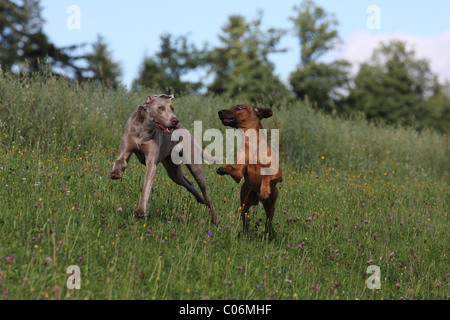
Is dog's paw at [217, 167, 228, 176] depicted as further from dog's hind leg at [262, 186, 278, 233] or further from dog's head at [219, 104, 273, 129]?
dog's hind leg at [262, 186, 278, 233]

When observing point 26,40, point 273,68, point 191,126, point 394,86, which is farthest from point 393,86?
point 191,126

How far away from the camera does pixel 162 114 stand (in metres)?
5.38

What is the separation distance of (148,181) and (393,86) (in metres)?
46.1

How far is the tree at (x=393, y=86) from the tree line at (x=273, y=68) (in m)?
0.10

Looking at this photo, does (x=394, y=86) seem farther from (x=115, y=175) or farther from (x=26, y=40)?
(x=115, y=175)

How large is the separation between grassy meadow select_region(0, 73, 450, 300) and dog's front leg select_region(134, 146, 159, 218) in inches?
14.1

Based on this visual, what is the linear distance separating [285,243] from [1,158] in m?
4.96

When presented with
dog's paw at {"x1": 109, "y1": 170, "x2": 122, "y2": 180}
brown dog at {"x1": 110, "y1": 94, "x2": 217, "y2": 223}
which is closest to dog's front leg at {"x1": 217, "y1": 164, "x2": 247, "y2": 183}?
brown dog at {"x1": 110, "y1": 94, "x2": 217, "y2": 223}

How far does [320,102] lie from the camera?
43562 mm

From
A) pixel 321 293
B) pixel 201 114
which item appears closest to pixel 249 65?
pixel 201 114

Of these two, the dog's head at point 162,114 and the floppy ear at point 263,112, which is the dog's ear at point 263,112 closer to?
the floppy ear at point 263,112

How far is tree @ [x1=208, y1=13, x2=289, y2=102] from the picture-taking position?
37906 millimetres

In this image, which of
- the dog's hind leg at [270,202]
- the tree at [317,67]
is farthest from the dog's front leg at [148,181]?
the tree at [317,67]
